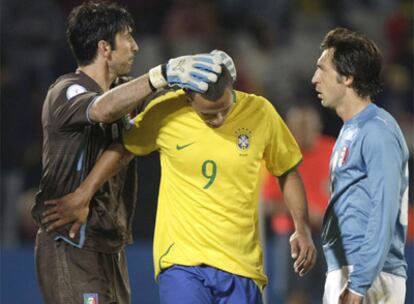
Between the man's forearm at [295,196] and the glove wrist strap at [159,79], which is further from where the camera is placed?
the man's forearm at [295,196]

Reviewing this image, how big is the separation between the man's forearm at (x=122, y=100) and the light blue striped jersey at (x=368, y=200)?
893 mm

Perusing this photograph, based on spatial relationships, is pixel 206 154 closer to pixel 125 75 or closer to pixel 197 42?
pixel 125 75

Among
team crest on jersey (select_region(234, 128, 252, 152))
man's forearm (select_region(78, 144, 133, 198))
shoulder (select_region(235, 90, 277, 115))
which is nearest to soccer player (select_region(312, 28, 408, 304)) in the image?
shoulder (select_region(235, 90, 277, 115))

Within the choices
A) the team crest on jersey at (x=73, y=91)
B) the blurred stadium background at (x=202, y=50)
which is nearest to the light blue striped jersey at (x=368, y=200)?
the team crest on jersey at (x=73, y=91)

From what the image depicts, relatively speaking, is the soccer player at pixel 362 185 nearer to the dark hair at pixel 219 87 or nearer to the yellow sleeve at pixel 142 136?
the dark hair at pixel 219 87

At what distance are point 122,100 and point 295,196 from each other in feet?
3.14

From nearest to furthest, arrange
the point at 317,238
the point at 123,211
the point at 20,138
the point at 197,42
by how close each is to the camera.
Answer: the point at 123,211 < the point at 317,238 < the point at 20,138 < the point at 197,42

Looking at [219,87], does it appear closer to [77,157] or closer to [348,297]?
[77,157]

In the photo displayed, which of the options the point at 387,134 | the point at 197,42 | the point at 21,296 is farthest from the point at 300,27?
the point at 387,134

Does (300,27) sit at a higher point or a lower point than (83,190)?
higher

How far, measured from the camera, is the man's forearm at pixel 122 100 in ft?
15.0

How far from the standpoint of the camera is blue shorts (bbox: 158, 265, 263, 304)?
4.62 meters

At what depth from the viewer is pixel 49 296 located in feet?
16.1

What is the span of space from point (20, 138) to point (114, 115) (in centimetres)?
500
